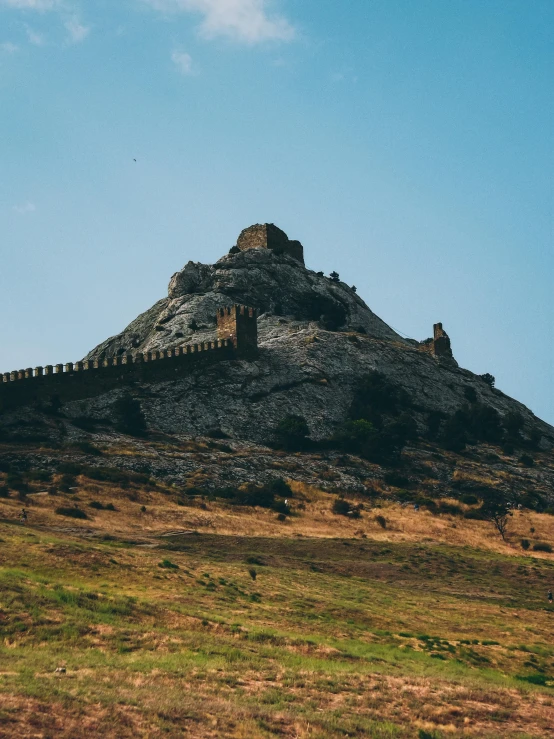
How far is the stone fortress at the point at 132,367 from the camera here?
73.3 m

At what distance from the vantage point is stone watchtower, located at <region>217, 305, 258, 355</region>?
86.9 meters

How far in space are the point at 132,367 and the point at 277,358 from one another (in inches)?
646

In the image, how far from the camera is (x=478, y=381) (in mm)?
106125

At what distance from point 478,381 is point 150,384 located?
45.4 m

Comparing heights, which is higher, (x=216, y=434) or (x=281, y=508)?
(x=216, y=434)

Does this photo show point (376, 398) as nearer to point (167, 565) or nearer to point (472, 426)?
point (472, 426)

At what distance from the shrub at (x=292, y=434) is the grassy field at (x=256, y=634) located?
23614mm

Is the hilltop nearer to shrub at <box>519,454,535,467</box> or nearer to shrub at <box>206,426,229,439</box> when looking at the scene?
shrub at <box>519,454,535,467</box>

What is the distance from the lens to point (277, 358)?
89.1m

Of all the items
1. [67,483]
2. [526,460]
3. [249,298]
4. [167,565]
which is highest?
[249,298]

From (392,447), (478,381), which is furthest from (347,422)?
(478,381)

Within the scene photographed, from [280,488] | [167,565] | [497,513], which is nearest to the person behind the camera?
[167,565]

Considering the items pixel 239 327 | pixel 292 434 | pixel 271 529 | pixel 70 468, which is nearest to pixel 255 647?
pixel 271 529

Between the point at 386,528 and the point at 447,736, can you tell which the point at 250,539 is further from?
the point at 447,736
